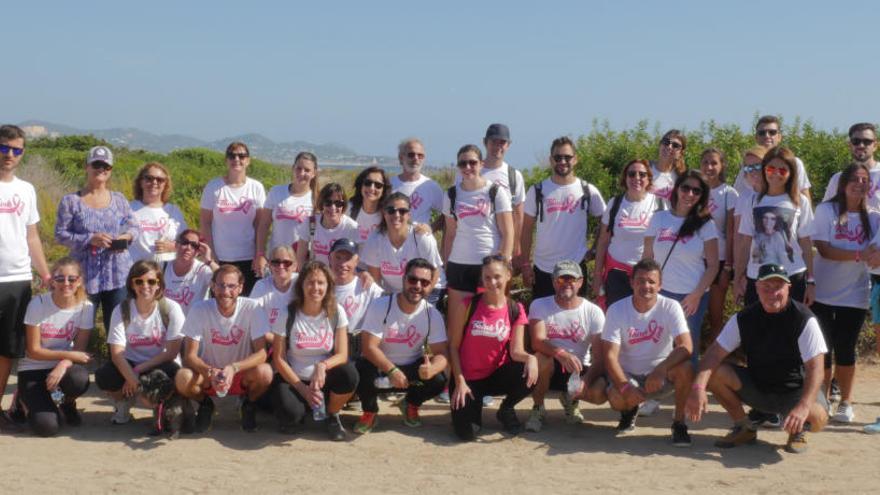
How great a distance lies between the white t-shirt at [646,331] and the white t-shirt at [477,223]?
1374 mm

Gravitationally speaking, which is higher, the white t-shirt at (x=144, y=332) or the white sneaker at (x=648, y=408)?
the white t-shirt at (x=144, y=332)

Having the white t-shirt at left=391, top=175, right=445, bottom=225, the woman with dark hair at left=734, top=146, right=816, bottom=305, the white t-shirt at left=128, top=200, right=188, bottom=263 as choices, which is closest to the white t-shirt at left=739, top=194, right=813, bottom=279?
the woman with dark hair at left=734, top=146, right=816, bottom=305

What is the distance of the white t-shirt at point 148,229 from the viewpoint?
24.4ft

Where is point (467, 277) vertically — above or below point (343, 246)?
below

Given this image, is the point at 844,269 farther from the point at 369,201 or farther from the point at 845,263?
the point at 369,201

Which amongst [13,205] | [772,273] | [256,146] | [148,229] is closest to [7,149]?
[13,205]

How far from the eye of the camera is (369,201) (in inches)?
299

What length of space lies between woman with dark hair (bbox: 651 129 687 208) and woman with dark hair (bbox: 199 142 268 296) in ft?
11.8

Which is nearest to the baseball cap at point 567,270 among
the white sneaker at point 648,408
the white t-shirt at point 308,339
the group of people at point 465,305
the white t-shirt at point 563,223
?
the group of people at point 465,305

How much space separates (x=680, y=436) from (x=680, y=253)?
5.02 feet

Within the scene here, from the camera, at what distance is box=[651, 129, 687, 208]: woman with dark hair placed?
788 centimetres

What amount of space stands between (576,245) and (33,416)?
453cm

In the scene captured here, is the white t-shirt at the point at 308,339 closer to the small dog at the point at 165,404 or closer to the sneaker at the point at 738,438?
the small dog at the point at 165,404

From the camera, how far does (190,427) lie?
21.0 ft
